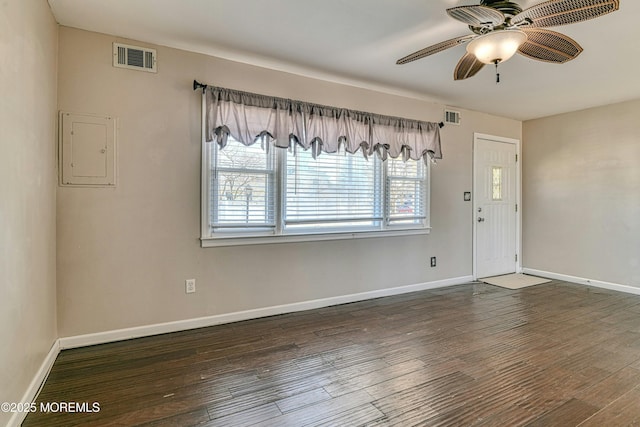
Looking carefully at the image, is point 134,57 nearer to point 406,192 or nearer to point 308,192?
point 308,192

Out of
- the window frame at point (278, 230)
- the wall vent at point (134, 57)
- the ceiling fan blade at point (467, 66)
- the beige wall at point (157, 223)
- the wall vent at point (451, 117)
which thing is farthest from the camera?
the wall vent at point (451, 117)

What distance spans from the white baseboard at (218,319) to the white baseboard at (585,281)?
2076 mm

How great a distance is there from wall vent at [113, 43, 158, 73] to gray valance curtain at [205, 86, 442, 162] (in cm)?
49

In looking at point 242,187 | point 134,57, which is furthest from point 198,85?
point 242,187

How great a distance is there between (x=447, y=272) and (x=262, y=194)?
114 inches

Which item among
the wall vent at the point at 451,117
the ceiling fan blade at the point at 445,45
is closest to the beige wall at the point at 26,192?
the ceiling fan blade at the point at 445,45

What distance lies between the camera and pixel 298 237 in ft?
11.6

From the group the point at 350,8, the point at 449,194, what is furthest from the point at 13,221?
the point at 449,194

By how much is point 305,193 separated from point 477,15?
7.29 ft

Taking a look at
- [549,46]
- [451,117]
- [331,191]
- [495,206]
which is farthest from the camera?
[495,206]

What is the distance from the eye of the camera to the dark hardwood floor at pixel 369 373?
1.84 meters

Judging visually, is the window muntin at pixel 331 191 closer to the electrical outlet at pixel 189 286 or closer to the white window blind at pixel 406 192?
the white window blind at pixel 406 192

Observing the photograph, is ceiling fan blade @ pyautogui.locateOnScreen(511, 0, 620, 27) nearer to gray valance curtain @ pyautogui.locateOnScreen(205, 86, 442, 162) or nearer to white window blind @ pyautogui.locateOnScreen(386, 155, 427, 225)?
gray valance curtain @ pyautogui.locateOnScreen(205, 86, 442, 162)

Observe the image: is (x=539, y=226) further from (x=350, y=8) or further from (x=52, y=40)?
(x=52, y=40)
